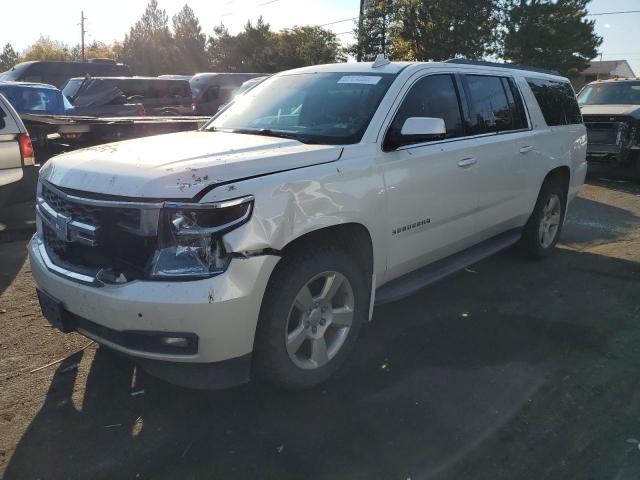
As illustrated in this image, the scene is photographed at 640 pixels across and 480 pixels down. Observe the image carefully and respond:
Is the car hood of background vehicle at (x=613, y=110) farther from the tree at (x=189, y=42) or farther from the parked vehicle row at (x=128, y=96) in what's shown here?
the tree at (x=189, y=42)

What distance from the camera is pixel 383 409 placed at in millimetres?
3072

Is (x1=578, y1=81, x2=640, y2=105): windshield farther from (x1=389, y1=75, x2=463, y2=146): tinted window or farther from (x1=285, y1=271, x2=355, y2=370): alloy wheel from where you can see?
(x1=285, y1=271, x2=355, y2=370): alloy wheel

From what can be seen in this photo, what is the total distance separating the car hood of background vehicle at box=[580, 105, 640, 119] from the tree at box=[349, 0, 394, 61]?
567 inches

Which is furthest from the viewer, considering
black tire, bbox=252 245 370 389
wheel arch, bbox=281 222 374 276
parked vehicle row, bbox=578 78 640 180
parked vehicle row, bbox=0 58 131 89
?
parked vehicle row, bbox=0 58 131 89

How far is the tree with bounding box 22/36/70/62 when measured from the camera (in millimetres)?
68562

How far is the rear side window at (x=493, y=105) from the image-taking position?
4410 mm

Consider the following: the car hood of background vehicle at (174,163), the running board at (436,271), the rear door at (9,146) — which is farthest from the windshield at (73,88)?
the running board at (436,271)

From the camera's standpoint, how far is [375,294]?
11.8 ft

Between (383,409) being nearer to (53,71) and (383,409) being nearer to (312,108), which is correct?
(312,108)

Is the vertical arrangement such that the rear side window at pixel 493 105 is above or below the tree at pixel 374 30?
below

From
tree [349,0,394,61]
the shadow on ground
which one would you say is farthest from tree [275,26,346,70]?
the shadow on ground

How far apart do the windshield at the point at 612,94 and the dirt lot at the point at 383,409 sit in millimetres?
9505

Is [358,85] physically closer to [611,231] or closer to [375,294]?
[375,294]

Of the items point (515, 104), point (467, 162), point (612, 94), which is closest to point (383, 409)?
point (467, 162)
